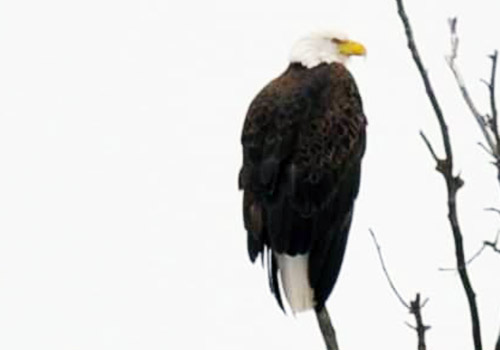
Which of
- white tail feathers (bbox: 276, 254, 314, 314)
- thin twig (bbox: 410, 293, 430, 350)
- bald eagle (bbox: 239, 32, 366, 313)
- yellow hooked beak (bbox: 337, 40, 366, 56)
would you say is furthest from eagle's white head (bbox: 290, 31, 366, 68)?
thin twig (bbox: 410, 293, 430, 350)

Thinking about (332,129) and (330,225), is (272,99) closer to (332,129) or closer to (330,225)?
(332,129)

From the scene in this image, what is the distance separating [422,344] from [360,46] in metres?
3.20

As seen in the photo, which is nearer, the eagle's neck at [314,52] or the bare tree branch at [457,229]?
the bare tree branch at [457,229]

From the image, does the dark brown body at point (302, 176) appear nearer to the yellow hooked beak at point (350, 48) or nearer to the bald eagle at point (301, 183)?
the bald eagle at point (301, 183)

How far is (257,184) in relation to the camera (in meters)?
6.46

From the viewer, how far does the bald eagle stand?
21.0ft

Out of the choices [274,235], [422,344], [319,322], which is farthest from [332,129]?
[422,344]

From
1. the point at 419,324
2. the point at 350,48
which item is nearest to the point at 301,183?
the point at 350,48

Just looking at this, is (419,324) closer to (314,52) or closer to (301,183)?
(301,183)

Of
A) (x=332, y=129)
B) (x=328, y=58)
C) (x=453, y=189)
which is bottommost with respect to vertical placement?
(x=453, y=189)

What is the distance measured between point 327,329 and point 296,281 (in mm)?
530

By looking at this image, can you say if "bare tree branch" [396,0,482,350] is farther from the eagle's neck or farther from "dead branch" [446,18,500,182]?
the eagle's neck

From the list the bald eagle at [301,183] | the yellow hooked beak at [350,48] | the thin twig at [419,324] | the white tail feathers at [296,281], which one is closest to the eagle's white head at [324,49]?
the yellow hooked beak at [350,48]

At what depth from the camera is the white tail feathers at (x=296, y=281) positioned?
6387 millimetres
